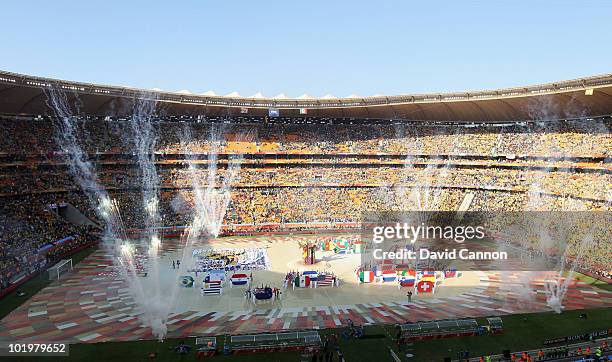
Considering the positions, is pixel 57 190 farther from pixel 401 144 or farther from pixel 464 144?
pixel 464 144

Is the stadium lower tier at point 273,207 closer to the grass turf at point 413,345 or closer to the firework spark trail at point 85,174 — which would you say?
the firework spark trail at point 85,174

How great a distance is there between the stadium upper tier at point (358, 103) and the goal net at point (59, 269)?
18.0 m

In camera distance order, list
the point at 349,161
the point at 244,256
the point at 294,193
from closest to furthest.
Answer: the point at 244,256
the point at 294,193
the point at 349,161

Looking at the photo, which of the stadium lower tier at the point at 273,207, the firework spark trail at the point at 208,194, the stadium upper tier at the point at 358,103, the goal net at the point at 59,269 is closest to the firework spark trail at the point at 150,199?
the stadium lower tier at the point at 273,207

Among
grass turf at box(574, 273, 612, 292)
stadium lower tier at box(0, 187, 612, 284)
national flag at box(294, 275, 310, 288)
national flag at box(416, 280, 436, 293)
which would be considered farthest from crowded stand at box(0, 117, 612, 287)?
national flag at box(294, 275, 310, 288)

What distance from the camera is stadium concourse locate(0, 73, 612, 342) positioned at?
2600 cm

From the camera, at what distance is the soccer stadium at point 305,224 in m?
21.8

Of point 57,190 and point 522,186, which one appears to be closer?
point 57,190

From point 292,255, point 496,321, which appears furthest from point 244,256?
point 496,321

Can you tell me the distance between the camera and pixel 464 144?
60531mm

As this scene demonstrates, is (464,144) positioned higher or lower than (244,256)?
higher

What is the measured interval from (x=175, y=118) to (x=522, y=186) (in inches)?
1926

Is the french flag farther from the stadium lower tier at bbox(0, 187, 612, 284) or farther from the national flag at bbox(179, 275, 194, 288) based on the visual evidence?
the stadium lower tier at bbox(0, 187, 612, 284)

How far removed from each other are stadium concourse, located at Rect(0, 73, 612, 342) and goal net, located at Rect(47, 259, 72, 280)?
0.78 m
